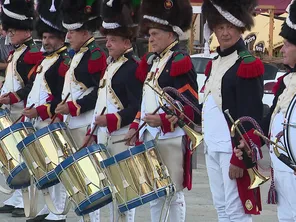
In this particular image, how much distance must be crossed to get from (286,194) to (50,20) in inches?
130

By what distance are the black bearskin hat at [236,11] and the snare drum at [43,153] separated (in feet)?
5.34

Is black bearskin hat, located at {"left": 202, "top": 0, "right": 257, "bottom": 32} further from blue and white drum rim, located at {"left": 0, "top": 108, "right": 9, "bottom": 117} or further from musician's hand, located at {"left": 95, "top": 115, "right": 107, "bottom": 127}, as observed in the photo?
blue and white drum rim, located at {"left": 0, "top": 108, "right": 9, "bottom": 117}

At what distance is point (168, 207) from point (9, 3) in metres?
3.35

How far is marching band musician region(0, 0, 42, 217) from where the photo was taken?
796cm

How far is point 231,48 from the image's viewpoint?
5.62m

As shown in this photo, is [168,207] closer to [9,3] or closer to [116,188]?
[116,188]

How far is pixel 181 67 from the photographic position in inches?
234

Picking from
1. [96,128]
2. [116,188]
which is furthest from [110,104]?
[116,188]

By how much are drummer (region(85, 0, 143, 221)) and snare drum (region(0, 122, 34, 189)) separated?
71 centimetres

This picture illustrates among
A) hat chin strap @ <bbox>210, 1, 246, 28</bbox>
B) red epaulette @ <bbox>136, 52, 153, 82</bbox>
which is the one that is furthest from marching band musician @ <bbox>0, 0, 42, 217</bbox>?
hat chin strap @ <bbox>210, 1, 246, 28</bbox>

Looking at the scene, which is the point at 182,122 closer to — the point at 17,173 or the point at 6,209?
the point at 17,173

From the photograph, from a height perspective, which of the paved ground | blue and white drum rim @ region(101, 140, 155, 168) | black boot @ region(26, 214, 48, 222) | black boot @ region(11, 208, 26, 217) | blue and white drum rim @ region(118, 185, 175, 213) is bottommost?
the paved ground

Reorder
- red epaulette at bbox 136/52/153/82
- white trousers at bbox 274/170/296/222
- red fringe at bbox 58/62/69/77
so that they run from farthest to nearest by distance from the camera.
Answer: red fringe at bbox 58/62/69/77
red epaulette at bbox 136/52/153/82
white trousers at bbox 274/170/296/222

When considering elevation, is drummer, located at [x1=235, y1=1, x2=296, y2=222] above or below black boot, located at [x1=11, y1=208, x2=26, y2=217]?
above
